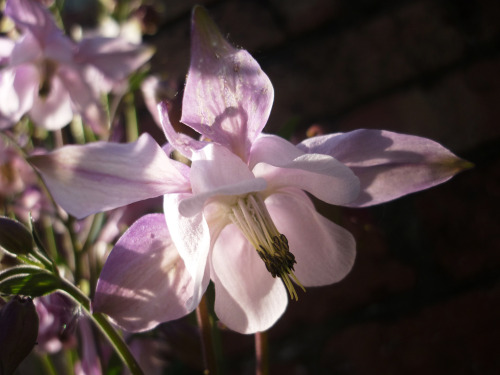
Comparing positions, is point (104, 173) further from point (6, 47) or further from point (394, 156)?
point (6, 47)

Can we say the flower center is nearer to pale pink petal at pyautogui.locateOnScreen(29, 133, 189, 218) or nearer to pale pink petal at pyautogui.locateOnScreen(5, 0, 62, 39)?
pale pink petal at pyautogui.locateOnScreen(29, 133, 189, 218)

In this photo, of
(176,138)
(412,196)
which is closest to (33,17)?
(176,138)

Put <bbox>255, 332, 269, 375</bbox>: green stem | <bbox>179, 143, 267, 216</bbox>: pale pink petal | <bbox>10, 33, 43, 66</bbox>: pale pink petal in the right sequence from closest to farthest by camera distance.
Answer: <bbox>179, 143, 267, 216</bbox>: pale pink petal, <bbox>255, 332, 269, 375</bbox>: green stem, <bbox>10, 33, 43, 66</bbox>: pale pink petal

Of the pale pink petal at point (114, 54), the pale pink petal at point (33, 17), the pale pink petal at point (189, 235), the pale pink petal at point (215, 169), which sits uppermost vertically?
the pale pink petal at point (215, 169)

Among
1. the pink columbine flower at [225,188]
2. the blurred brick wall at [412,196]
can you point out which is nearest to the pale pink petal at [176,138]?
the pink columbine flower at [225,188]

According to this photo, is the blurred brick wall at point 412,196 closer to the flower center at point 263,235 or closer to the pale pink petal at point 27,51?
the pale pink petal at point 27,51

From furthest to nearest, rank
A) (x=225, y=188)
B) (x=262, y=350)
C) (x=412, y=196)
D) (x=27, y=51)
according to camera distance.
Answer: (x=412, y=196) → (x=27, y=51) → (x=262, y=350) → (x=225, y=188)

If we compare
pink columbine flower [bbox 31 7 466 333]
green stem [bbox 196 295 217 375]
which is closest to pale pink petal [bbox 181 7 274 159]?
pink columbine flower [bbox 31 7 466 333]
